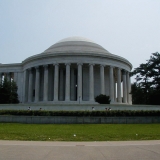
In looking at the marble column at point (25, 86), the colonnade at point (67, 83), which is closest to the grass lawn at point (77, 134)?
the colonnade at point (67, 83)

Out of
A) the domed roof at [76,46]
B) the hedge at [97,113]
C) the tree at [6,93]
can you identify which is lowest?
the hedge at [97,113]

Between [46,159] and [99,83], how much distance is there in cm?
5285

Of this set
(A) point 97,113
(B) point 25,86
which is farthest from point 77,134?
(B) point 25,86

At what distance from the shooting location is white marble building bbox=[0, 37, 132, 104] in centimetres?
5578

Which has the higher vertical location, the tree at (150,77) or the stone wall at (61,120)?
the tree at (150,77)

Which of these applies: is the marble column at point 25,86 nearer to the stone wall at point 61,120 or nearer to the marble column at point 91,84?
the marble column at point 91,84

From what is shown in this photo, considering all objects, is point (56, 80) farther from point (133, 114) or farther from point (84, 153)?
point (84, 153)

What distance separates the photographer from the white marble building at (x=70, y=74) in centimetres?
5578

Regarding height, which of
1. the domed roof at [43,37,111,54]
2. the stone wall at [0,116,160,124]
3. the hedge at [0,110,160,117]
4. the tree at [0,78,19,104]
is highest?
the domed roof at [43,37,111,54]

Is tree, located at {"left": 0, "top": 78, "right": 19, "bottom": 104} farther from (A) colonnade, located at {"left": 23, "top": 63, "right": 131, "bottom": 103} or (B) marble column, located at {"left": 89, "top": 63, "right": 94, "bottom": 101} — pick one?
(B) marble column, located at {"left": 89, "top": 63, "right": 94, "bottom": 101}

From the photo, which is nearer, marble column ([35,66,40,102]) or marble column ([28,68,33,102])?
marble column ([35,66,40,102])

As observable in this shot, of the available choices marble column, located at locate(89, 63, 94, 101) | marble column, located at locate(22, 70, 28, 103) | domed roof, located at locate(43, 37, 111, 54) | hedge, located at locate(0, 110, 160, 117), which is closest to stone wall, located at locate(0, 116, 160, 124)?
hedge, located at locate(0, 110, 160, 117)

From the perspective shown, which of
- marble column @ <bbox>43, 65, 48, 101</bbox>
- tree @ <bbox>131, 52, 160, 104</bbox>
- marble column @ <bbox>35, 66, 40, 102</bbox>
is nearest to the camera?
tree @ <bbox>131, 52, 160, 104</bbox>

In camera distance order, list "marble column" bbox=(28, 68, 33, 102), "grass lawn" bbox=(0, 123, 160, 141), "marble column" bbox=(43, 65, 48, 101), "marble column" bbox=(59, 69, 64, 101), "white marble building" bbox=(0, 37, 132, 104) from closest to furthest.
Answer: "grass lawn" bbox=(0, 123, 160, 141)
"white marble building" bbox=(0, 37, 132, 104)
"marble column" bbox=(43, 65, 48, 101)
"marble column" bbox=(59, 69, 64, 101)
"marble column" bbox=(28, 68, 33, 102)
